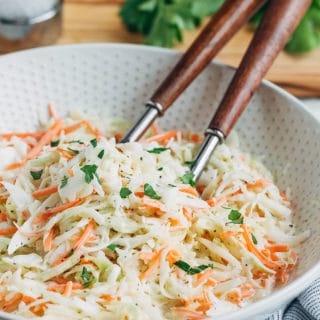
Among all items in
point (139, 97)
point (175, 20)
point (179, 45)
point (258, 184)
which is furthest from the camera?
point (179, 45)

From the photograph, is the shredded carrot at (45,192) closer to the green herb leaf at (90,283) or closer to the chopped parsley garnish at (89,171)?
the chopped parsley garnish at (89,171)

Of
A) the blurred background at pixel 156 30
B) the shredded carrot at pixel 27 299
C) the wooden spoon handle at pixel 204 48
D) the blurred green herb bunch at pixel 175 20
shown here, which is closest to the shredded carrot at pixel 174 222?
the shredded carrot at pixel 27 299

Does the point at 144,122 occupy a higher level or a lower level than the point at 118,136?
higher

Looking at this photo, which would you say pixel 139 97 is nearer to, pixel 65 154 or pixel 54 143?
pixel 54 143

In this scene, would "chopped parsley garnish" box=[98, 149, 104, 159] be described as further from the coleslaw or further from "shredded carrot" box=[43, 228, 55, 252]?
"shredded carrot" box=[43, 228, 55, 252]

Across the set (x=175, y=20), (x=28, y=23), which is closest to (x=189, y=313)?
(x=175, y=20)

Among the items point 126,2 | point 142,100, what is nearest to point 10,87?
point 142,100

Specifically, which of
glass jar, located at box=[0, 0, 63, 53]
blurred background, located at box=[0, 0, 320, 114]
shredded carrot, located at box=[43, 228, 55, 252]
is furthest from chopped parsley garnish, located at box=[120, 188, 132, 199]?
glass jar, located at box=[0, 0, 63, 53]

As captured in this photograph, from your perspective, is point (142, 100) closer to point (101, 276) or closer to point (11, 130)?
point (11, 130)
